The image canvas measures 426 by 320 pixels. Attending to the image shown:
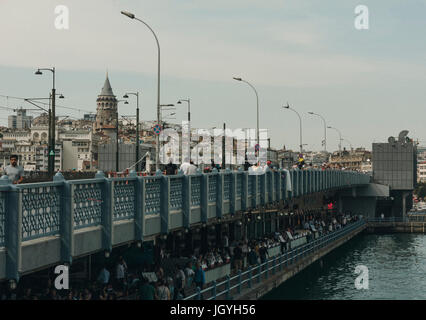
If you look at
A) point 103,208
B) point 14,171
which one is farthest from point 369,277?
point 14,171

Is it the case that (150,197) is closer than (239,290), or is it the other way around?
(150,197)

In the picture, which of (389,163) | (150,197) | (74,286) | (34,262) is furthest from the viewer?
(389,163)

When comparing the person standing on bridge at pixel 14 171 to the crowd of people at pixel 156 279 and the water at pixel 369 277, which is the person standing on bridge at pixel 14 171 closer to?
the crowd of people at pixel 156 279

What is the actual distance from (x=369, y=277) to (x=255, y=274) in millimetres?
19026

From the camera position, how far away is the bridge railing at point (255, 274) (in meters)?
23.5

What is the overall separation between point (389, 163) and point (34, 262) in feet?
305

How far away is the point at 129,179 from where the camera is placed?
711 inches

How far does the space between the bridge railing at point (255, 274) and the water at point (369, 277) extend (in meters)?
1.49

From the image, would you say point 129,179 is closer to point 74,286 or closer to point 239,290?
point 74,286

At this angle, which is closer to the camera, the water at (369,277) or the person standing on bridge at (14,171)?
the person standing on bridge at (14,171)

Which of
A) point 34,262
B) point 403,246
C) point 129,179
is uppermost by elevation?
point 129,179

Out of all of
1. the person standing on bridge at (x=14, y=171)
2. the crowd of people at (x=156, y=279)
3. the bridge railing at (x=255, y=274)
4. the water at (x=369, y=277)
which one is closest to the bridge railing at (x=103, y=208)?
the person standing on bridge at (x=14, y=171)

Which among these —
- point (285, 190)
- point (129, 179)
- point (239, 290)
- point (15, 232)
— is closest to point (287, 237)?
point (285, 190)

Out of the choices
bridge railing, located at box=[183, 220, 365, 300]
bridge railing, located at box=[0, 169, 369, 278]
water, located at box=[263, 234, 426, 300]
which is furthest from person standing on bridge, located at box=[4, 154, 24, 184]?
water, located at box=[263, 234, 426, 300]
